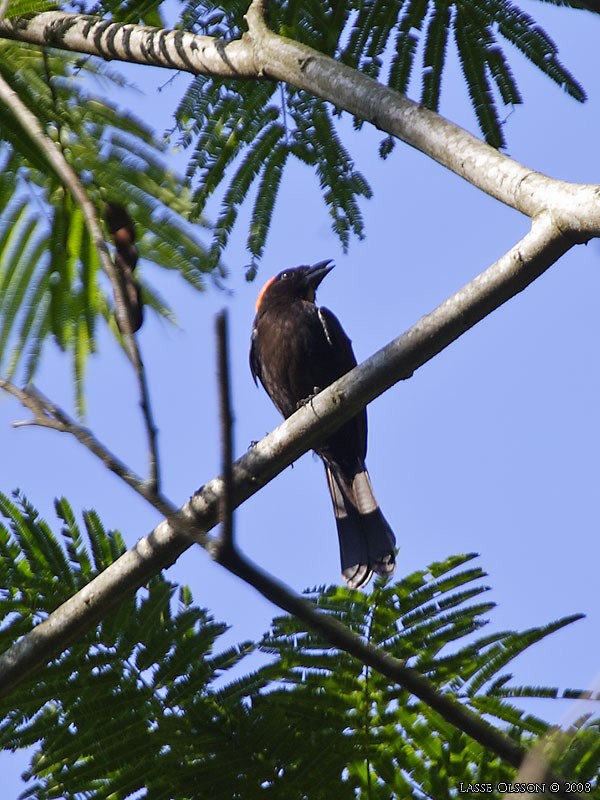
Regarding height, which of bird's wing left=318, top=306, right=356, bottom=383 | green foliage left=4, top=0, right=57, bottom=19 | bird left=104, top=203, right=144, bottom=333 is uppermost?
green foliage left=4, top=0, right=57, bottom=19

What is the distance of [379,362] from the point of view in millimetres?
2547

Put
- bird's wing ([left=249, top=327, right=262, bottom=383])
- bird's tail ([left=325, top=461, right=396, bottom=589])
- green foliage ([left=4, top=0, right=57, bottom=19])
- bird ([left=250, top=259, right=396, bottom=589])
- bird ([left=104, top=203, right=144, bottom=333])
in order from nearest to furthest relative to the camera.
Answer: bird ([left=104, top=203, right=144, bottom=333]) < green foliage ([left=4, top=0, right=57, bottom=19]) < bird's tail ([left=325, top=461, right=396, bottom=589]) < bird ([left=250, top=259, right=396, bottom=589]) < bird's wing ([left=249, top=327, right=262, bottom=383])

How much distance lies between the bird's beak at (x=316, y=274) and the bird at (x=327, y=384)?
35cm

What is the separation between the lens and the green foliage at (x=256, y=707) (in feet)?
8.76

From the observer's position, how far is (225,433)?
4.50 ft

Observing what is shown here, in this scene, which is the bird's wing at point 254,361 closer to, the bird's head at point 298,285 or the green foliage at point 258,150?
the bird's head at point 298,285

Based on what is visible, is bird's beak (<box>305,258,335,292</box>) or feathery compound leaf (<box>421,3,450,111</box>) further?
bird's beak (<box>305,258,335,292</box>)

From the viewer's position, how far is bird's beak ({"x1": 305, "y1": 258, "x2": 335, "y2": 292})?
616 centimetres

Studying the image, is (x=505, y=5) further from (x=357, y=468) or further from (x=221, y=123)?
(x=357, y=468)

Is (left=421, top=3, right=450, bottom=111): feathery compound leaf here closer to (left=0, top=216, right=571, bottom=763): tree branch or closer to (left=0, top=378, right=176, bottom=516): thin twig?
(left=0, top=216, right=571, bottom=763): tree branch

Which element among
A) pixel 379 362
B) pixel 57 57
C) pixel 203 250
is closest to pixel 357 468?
pixel 203 250

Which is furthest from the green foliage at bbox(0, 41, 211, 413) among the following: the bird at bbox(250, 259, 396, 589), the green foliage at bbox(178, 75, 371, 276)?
the bird at bbox(250, 259, 396, 589)

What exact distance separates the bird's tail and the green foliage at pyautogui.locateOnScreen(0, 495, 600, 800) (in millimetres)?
2160

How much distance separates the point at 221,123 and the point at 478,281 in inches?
59.8
